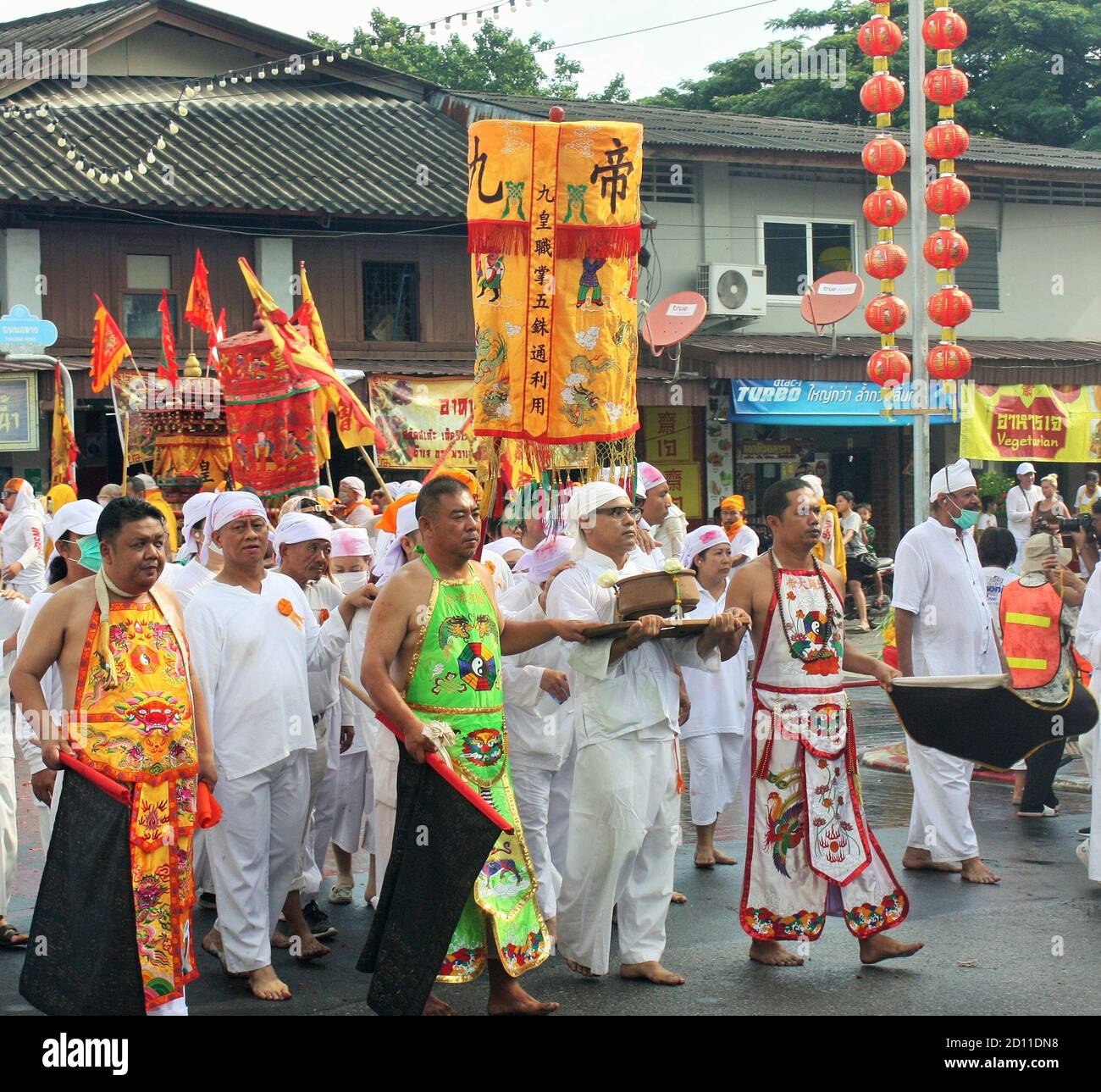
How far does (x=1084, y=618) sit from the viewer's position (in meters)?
7.54

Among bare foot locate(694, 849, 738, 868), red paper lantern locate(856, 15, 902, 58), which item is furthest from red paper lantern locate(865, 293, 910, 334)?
bare foot locate(694, 849, 738, 868)

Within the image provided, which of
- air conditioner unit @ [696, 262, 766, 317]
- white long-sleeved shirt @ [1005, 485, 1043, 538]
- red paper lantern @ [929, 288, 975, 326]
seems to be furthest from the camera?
air conditioner unit @ [696, 262, 766, 317]

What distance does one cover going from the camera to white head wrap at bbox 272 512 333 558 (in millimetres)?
6848

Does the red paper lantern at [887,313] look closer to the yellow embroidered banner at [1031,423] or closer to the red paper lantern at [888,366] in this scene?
the red paper lantern at [888,366]

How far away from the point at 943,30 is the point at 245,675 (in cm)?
1148

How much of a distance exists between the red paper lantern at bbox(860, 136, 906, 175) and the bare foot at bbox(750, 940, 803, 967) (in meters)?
11.3

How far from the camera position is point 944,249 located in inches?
612

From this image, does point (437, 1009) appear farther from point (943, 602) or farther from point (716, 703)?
point (943, 602)

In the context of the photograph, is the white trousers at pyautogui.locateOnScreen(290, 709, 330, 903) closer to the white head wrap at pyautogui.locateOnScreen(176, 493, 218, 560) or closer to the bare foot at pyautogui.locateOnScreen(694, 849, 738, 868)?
→ the white head wrap at pyautogui.locateOnScreen(176, 493, 218, 560)

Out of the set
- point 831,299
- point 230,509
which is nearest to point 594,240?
point 230,509

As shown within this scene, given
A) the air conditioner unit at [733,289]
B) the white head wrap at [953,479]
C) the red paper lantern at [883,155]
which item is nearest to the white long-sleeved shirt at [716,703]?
the white head wrap at [953,479]
